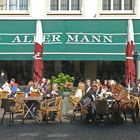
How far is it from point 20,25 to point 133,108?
10.8m

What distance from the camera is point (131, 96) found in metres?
17.7

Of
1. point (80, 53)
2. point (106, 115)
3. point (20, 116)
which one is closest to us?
point (106, 115)

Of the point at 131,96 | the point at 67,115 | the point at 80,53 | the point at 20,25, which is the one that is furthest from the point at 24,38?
the point at 131,96

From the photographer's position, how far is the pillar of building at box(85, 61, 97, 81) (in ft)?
87.6

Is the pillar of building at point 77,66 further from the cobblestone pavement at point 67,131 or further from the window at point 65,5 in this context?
the cobblestone pavement at point 67,131

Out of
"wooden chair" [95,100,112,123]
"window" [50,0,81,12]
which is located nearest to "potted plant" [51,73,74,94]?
"wooden chair" [95,100,112,123]

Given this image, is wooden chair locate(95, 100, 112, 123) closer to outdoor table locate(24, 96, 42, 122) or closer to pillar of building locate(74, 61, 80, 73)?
outdoor table locate(24, 96, 42, 122)

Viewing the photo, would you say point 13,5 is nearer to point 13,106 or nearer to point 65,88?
point 65,88

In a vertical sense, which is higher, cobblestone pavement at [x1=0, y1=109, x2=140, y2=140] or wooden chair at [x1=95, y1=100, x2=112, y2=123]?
wooden chair at [x1=95, y1=100, x2=112, y2=123]

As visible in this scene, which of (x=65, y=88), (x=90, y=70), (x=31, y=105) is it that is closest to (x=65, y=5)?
(x=90, y=70)

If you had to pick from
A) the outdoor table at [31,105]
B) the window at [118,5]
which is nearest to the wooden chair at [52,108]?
the outdoor table at [31,105]

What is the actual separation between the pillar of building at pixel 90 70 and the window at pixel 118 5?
8.79 ft

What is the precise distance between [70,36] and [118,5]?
→ 9.83 feet

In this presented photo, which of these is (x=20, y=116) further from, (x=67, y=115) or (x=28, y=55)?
(x=28, y=55)
